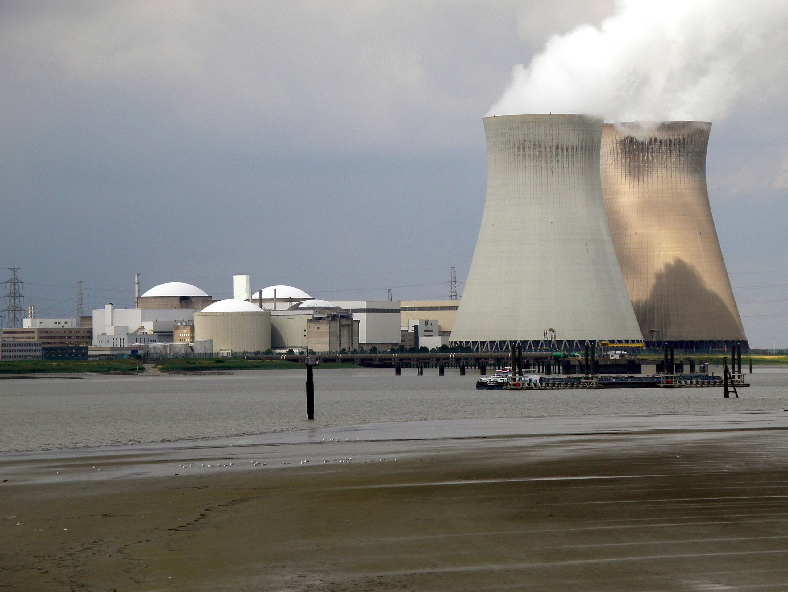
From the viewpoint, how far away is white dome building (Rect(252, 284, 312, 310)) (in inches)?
6363

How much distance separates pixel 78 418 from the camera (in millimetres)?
35844

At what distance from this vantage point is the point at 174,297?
511ft

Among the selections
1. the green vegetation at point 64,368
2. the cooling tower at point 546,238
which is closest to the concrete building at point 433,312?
the green vegetation at point 64,368

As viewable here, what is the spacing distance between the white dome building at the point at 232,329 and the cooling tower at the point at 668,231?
48.8m

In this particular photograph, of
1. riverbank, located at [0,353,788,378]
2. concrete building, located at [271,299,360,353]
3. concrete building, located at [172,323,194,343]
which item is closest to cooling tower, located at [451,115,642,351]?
riverbank, located at [0,353,788,378]

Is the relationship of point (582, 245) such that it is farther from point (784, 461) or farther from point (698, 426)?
point (784, 461)

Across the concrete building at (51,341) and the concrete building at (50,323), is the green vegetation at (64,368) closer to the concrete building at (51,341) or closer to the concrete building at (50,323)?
the concrete building at (51,341)

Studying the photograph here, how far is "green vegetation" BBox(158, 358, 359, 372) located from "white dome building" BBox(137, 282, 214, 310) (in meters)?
32.1

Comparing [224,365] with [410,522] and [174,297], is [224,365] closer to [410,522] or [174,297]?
[174,297]

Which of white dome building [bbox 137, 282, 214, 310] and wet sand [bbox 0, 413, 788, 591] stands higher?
white dome building [bbox 137, 282, 214, 310]

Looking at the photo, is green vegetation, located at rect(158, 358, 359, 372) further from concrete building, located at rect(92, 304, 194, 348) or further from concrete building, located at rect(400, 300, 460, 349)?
concrete building, located at rect(400, 300, 460, 349)

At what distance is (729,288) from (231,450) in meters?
84.0

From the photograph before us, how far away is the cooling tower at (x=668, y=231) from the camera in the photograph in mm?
95312

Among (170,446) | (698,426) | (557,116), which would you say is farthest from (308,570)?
(557,116)
